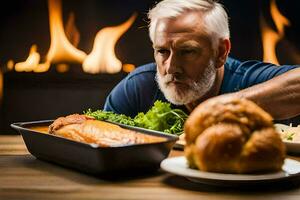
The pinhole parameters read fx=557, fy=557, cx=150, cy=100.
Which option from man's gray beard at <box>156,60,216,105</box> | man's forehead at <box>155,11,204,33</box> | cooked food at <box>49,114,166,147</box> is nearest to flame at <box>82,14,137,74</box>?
man's gray beard at <box>156,60,216,105</box>

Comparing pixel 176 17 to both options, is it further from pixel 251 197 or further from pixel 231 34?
pixel 251 197

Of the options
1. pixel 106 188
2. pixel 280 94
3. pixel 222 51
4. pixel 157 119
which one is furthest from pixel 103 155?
pixel 222 51

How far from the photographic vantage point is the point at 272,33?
3043mm

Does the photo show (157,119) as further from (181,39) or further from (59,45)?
(59,45)

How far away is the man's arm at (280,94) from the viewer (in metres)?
1.97

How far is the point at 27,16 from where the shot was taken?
311 centimetres

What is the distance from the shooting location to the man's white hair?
2301 mm

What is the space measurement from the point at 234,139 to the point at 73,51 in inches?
89.6

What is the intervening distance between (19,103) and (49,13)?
54 centimetres

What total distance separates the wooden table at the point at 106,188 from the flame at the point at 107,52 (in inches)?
78.1

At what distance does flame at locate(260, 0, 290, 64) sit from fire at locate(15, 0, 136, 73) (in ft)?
2.38

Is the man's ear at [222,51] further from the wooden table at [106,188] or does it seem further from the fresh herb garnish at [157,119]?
the wooden table at [106,188]

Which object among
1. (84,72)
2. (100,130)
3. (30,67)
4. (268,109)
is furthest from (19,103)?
(100,130)

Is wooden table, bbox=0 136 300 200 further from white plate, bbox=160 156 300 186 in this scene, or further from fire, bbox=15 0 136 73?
fire, bbox=15 0 136 73
